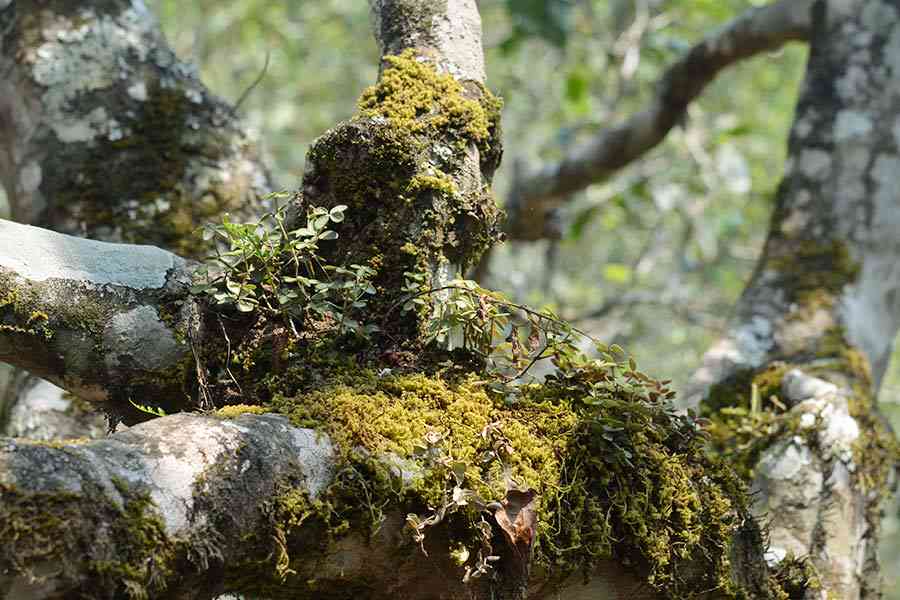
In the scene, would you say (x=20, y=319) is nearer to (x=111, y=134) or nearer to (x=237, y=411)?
(x=237, y=411)

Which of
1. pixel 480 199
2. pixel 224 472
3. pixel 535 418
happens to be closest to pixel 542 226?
pixel 480 199

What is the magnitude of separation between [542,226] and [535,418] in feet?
11.9

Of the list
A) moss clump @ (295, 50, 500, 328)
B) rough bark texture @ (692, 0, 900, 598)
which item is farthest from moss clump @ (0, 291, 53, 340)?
rough bark texture @ (692, 0, 900, 598)

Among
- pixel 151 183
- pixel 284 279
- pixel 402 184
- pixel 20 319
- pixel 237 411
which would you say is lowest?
pixel 237 411

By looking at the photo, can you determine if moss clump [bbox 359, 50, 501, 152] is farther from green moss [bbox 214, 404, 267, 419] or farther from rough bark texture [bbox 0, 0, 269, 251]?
rough bark texture [bbox 0, 0, 269, 251]

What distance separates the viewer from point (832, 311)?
3.56 metres

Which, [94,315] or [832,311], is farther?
[832,311]

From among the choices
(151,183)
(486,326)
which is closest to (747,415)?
(486,326)

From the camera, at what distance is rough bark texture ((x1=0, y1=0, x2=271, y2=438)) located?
11.0 ft

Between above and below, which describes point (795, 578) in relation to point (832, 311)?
below

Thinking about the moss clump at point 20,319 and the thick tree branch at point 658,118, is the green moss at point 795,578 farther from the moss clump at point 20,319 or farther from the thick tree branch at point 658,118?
the thick tree branch at point 658,118

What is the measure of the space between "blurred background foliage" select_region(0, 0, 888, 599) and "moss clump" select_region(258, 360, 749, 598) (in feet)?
11.6

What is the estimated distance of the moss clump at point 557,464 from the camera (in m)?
1.78

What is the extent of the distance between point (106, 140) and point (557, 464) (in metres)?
2.23
